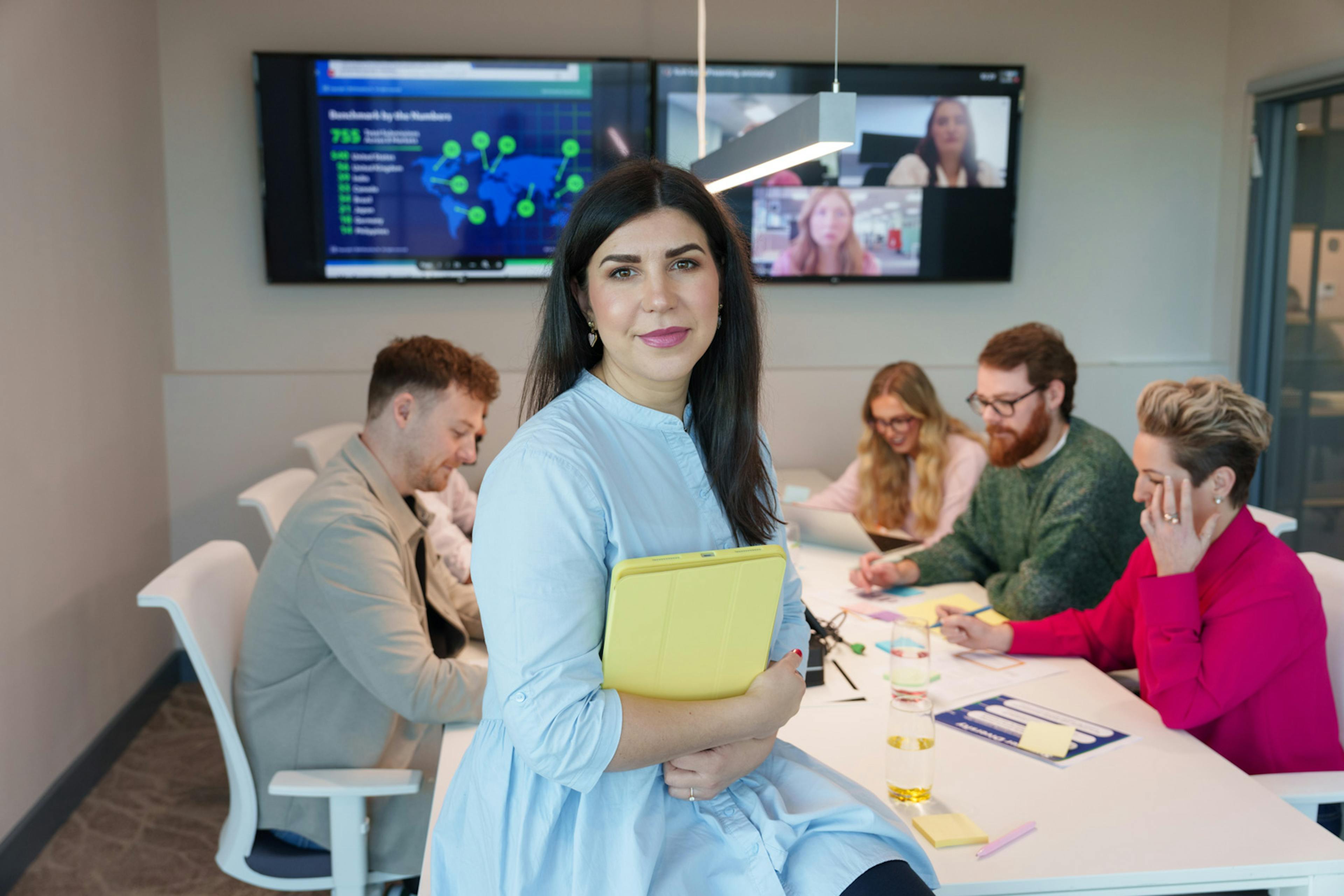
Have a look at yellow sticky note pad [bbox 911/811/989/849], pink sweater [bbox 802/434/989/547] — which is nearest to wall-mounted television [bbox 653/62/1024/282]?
pink sweater [bbox 802/434/989/547]

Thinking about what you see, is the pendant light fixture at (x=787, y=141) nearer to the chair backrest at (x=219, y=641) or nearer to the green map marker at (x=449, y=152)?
the chair backrest at (x=219, y=641)

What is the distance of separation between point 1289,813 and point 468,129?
3473 millimetres

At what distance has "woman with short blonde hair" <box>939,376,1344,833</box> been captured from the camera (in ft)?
5.58

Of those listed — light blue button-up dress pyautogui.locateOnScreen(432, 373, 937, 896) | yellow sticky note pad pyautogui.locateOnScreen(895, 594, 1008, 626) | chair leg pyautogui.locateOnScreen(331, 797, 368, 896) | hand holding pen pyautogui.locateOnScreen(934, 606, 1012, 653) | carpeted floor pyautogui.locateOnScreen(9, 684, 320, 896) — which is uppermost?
light blue button-up dress pyautogui.locateOnScreen(432, 373, 937, 896)

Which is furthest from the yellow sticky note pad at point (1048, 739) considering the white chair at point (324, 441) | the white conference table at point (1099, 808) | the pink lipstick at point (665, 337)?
the white chair at point (324, 441)

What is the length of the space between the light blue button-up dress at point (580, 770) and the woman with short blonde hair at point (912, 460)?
1.92 metres

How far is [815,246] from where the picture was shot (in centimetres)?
417

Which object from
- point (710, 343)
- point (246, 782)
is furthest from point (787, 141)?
point (246, 782)

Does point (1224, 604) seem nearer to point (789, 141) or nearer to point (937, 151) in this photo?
point (789, 141)

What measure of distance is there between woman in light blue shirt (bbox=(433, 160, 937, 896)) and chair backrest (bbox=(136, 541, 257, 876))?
2.36ft

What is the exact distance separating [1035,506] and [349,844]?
1716mm

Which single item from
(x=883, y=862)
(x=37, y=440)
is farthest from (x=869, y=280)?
(x=883, y=862)

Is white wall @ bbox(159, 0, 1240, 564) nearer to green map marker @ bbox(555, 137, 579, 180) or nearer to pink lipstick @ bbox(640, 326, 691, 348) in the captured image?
green map marker @ bbox(555, 137, 579, 180)

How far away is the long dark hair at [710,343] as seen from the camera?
50.7 inches
